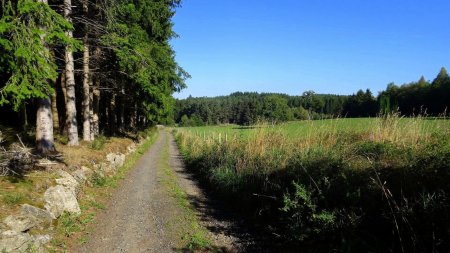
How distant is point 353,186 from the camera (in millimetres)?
5480

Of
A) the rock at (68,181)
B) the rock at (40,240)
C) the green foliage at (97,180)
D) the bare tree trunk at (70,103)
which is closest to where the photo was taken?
the rock at (40,240)

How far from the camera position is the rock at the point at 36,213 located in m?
5.71

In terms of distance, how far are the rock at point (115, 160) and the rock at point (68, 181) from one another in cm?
462

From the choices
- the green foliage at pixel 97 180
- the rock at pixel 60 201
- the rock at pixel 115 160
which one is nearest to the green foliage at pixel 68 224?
the rock at pixel 60 201

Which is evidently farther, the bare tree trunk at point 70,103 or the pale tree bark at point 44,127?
the bare tree trunk at point 70,103

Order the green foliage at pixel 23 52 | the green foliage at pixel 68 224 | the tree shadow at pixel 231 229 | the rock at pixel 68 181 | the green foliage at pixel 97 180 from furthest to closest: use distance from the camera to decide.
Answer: the green foliage at pixel 97 180
the rock at pixel 68 181
the green foliage at pixel 23 52
the green foliage at pixel 68 224
the tree shadow at pixel 231 229

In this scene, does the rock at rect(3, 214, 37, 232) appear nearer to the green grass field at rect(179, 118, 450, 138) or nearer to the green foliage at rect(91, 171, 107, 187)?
the green foliage at rect(91, 171, 107, 187)

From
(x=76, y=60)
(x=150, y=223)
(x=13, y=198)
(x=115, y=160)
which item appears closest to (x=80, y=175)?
(x=150, y=223)

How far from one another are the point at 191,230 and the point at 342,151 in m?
3.63

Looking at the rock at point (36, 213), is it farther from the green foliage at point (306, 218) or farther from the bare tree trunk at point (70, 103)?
the bare tree trunk at point (70, 103)

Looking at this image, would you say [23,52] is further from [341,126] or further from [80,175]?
[341,126]

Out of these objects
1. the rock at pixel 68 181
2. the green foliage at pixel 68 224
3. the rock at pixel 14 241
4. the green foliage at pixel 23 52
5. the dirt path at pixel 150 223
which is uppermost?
the green foliage at pixel 23 52

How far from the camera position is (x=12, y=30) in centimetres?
670

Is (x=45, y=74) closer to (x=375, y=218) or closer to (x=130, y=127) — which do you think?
(x=375, y=218)
